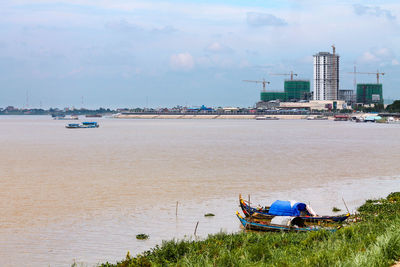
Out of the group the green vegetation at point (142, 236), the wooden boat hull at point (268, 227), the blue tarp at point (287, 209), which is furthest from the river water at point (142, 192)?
the blue tarp at point (287, 209)

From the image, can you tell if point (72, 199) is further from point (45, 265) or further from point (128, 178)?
point (45, 265)

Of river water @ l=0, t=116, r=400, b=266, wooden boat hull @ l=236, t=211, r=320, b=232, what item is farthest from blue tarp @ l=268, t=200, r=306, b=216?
river water @ l=0, t=116, r=400, b=266

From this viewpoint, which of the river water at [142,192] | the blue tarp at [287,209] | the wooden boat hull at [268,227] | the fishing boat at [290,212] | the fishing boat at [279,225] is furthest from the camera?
the blue tarp at [287,209]

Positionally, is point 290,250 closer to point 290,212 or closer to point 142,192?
point 290,212

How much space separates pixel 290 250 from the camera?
17.8m

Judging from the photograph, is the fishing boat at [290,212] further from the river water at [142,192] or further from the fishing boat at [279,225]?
the river water at [142,192]

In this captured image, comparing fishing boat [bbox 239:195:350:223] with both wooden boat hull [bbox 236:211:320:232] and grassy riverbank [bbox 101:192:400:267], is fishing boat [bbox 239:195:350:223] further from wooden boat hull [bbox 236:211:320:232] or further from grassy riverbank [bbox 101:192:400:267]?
grassy riverbank [bbox 101:192:400:267]

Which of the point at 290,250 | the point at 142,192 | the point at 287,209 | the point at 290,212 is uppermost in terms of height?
the point at 290,250

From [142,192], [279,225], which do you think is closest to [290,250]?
[279,225]

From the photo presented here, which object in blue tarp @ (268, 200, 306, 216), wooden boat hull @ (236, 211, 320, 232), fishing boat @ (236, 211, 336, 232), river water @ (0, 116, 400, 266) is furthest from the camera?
blue tarp @ (268, 200, 306, 216)

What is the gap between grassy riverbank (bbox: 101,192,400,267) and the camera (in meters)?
14.6

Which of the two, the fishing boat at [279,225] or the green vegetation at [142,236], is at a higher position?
the fishing boat at [279,225]

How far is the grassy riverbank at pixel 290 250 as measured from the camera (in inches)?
575

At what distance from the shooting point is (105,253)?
23.2 meters
